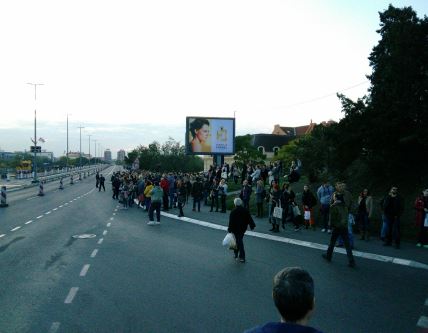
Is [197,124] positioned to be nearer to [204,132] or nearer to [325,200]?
[204,132]

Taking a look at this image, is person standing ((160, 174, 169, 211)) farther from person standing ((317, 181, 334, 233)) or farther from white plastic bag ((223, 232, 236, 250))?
white plastic bag ((223, 232, 236, 250))

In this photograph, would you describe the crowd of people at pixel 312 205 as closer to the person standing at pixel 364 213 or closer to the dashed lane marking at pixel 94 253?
the person standing at pixel 364 213

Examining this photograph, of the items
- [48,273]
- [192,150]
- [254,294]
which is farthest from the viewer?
[192,150]

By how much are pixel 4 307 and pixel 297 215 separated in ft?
38.4

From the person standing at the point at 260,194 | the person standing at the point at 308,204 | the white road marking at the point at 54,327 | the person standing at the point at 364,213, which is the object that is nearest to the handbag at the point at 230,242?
the white road marking at the point at 54,327

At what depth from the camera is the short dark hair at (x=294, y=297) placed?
2.53 meters

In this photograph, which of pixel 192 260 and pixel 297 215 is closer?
pixel 192 260

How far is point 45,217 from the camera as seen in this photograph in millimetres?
21219

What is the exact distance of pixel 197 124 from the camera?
1451 inches

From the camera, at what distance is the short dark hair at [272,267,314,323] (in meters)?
2.53

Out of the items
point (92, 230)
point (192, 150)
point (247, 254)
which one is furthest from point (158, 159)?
point (247, 254)

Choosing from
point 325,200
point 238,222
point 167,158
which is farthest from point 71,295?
point 167,158

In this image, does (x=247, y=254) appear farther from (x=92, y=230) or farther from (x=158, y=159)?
(x=158, y=159)

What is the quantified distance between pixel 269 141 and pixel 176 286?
103 m
